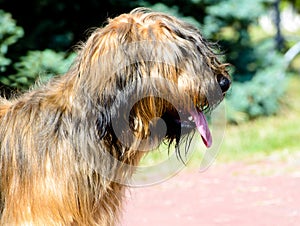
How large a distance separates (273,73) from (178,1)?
2391 mm

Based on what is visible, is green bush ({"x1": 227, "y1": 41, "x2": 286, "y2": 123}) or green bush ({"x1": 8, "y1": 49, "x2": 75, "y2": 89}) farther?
green bush ({"x1": 227, "y1": 41, "x2": 286, "y2": 123})

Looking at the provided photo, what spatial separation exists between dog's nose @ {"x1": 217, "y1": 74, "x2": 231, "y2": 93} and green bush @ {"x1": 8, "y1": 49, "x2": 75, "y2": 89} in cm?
388

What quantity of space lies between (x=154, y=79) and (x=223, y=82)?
15.8 inches

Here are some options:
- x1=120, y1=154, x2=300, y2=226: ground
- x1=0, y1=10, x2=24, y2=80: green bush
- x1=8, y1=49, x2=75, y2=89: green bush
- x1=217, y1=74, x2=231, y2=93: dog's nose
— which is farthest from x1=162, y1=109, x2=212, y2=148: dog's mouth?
x1=0, y1=10, x2=24, y2=80: green bush

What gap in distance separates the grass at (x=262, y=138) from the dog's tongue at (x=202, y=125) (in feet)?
15.2

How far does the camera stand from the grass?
10.7 m

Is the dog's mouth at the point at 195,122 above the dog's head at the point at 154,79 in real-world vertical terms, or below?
below

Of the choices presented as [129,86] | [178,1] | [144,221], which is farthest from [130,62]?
[178,1]

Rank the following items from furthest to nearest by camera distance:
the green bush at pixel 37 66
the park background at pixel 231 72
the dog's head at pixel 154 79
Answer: the park background at pixel 231 72
the green bush at pixel 37 66
the dog's head at pixel 154 79

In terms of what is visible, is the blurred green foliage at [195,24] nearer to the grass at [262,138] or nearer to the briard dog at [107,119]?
the grass at [262,138]

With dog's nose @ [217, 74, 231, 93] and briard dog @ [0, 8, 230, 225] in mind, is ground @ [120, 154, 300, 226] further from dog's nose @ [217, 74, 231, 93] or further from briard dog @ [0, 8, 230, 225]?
dog's nose @ [217, 74, 231, 93]

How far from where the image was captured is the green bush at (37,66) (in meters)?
8.10

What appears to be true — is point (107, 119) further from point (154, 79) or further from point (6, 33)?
point (6, 33)

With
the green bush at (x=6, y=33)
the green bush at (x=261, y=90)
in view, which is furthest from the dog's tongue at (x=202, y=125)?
the green bush at (x=261, y=90)
